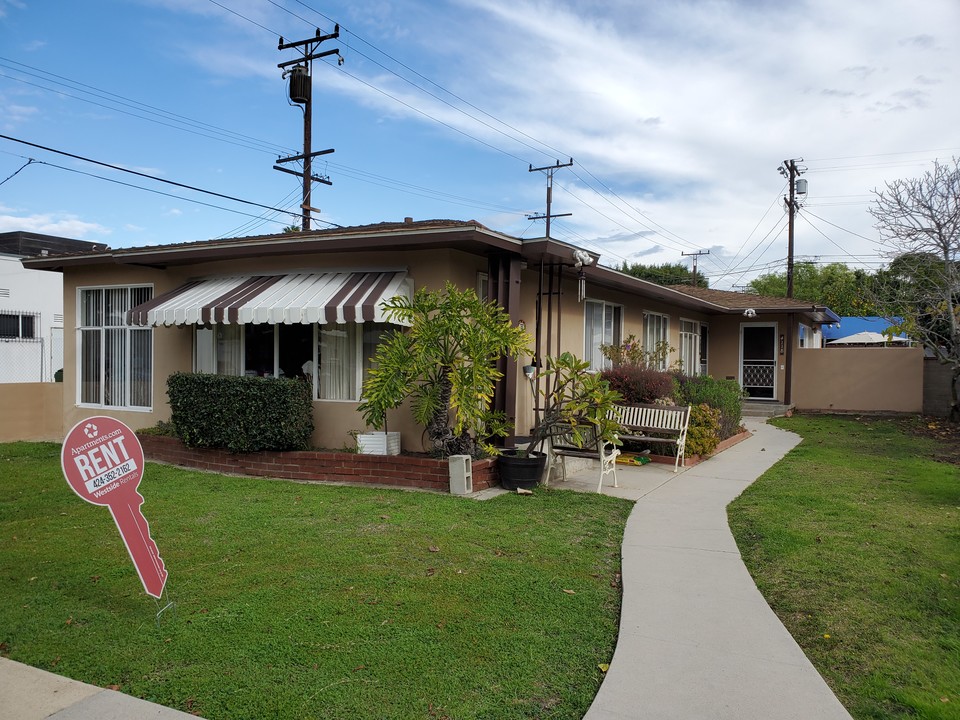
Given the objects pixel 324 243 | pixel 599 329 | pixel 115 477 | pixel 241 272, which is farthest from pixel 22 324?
pixel 115 477

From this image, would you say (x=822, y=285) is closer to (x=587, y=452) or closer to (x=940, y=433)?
(x=940, y=433)

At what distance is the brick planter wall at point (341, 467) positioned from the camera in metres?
8.79

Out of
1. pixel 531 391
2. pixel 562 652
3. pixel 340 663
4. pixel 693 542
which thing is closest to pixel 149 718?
pixel 340 663

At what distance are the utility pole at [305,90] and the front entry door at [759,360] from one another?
13667 mm

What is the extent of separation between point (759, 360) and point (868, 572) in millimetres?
17540

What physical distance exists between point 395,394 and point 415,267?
7.13ft

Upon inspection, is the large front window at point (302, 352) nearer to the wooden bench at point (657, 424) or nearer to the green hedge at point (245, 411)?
the green hedge at point (245, 411)

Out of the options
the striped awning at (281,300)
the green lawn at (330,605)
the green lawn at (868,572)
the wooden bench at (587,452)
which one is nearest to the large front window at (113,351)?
the striped awning at (281,300)

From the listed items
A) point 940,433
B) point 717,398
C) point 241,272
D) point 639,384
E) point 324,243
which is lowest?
point 940,433

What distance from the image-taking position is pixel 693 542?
6641mm

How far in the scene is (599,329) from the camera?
48.0 feet

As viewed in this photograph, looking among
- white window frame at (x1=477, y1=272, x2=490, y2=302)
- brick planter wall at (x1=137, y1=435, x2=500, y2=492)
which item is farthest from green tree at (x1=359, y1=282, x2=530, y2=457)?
white window frame at (x1=477, y1=272, x2=490, y2=302)

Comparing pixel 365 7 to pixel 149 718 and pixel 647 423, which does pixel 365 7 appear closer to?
pixel 647 423

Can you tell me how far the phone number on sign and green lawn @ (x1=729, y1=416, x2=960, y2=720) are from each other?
14.2 feet
